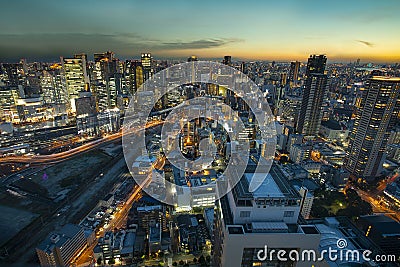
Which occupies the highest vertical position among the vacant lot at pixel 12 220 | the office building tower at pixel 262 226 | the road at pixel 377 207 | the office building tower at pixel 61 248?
the office building tower at pixel 262 226

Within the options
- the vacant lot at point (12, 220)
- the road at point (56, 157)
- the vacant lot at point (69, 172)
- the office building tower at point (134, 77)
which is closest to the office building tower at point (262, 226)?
the vacant lot at point (12, 220)

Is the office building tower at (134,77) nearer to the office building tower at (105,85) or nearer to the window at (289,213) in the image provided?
the office building tower at (105,85)

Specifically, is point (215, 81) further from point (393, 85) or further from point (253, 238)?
point (253, 238)

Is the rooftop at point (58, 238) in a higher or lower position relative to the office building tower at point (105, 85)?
lower

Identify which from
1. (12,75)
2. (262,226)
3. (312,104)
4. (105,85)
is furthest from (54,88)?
(262,226)

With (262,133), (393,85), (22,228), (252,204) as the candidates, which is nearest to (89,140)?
(22,228)

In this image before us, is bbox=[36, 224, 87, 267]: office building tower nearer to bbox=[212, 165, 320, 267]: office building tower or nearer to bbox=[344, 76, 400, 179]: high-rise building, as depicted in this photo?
bbox=[212, 165, 320, 267]: office building tower

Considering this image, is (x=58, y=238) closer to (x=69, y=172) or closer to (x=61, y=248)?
(x=61, y=248)
